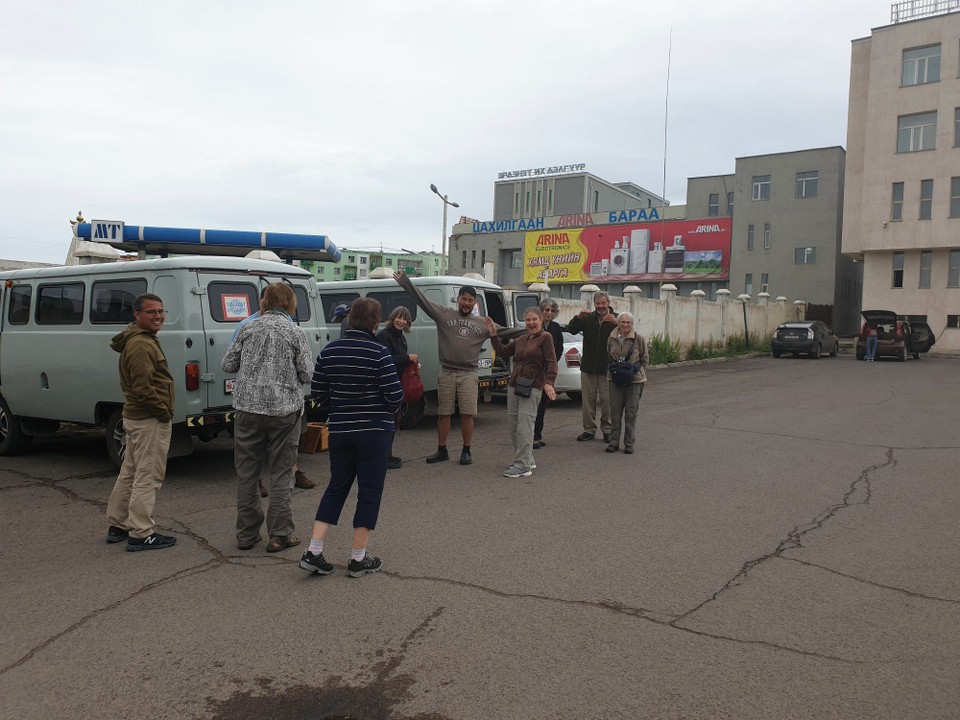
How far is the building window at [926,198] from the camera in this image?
118 ft

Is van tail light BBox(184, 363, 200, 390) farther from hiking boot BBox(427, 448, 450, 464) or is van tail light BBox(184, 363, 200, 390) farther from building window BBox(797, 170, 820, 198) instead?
building window BBox(797, 170, 820, 198)

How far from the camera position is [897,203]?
36719mm

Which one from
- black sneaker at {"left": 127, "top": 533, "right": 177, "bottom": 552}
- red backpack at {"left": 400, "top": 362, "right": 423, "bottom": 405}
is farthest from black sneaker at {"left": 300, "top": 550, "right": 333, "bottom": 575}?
red backpack at {"left": 400, "top": 362, "right": 423, "bottom": 405}

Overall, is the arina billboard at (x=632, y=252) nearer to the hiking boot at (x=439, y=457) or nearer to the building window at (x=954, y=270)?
the building window at (x=954, y=270)

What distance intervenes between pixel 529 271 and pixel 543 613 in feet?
192

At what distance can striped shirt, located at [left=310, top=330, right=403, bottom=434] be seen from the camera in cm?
465

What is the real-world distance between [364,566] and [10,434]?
19.7 feet

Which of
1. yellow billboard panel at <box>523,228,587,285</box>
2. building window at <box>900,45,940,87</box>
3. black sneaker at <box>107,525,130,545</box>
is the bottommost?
black sneaker at <box>107,525,130,545</box>

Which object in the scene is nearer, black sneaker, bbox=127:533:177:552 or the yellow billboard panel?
black sneaker, bbox=127:533:177:552

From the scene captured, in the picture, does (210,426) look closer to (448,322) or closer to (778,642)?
(448,322)

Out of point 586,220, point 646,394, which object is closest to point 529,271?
point 586,220

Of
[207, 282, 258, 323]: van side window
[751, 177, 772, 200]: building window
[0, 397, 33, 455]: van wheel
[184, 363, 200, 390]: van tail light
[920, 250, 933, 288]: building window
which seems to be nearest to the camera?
[184, 363, 200, 390]: van tail light

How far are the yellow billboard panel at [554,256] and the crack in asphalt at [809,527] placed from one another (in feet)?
168

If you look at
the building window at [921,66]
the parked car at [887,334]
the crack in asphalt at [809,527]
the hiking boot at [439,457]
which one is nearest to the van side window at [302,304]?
the hiking boot at [439,457]
